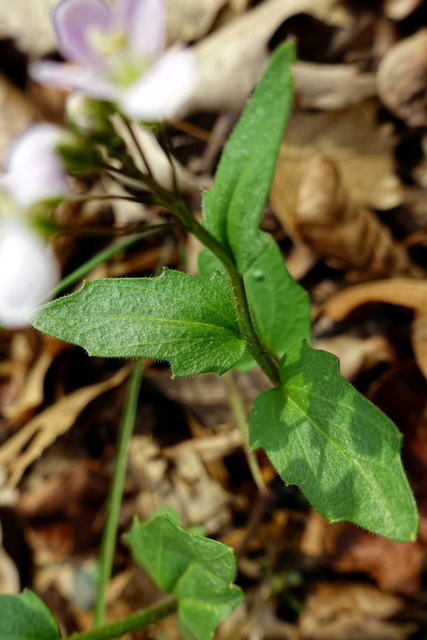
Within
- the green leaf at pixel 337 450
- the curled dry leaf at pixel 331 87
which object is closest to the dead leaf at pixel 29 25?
the curled dry leaf at pixel 331 87

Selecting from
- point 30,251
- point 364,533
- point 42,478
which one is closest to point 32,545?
point 42,478

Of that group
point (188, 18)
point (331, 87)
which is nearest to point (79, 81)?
point (331, 87)

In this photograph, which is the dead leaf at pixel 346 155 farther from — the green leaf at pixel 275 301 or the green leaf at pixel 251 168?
the green leaf at pixel 251 168

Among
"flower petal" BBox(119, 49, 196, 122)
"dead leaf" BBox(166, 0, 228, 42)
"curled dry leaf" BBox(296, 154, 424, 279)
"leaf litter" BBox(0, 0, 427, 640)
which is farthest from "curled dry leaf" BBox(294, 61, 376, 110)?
"flower petal" BBox(119, 49, 196, 122)

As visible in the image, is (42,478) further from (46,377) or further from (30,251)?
(30,251)

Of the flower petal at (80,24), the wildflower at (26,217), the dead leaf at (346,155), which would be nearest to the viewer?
the wildflower at (26,217)

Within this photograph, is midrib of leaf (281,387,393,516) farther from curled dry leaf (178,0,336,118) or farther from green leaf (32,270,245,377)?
curled dry leaf (178,0,336,118)
